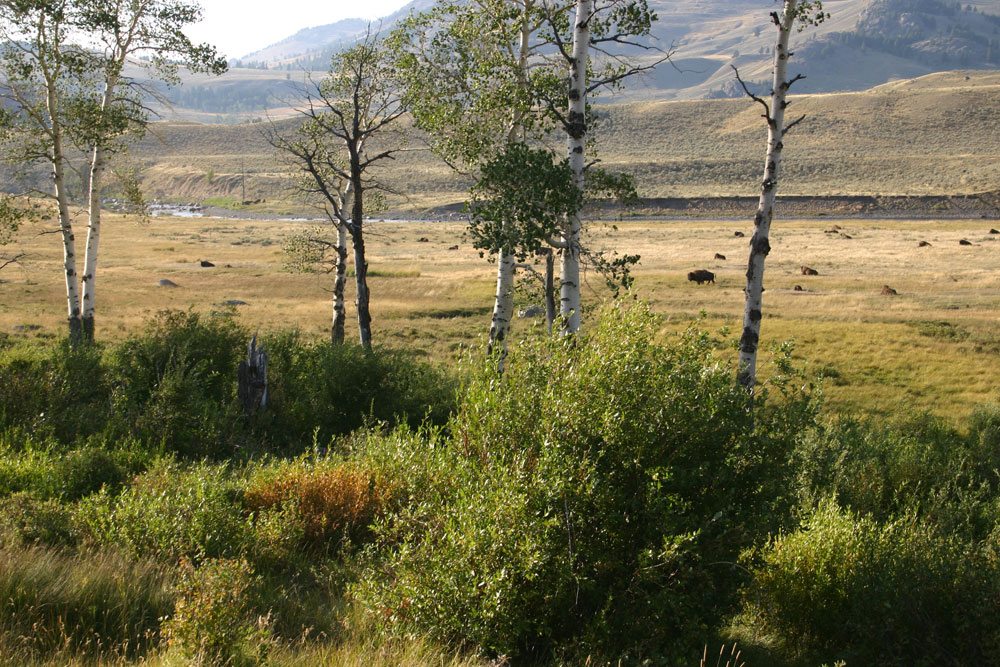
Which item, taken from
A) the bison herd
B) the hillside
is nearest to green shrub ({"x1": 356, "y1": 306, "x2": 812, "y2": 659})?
the bison herd

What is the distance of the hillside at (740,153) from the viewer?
11375 cm

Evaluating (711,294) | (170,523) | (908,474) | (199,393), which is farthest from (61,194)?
(711,294)

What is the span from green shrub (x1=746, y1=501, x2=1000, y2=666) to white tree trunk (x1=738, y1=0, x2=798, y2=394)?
15.8 ft

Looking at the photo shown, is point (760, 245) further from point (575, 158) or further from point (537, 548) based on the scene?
point (537, 548)

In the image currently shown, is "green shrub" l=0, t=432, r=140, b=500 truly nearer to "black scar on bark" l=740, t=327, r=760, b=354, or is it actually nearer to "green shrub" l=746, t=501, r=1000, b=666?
"green shrub" l=746, t=501, r=1000, b=666

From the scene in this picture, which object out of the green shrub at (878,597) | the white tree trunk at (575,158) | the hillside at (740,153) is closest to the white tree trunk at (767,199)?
the white tree trunk at (575,158)

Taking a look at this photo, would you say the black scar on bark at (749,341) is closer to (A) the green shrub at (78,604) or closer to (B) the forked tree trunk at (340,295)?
(A) the green shrub at (78,604)

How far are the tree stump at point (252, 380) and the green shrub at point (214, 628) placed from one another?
8432mm

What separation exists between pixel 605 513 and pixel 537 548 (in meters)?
0.64

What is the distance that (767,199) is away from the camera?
45.6 feet

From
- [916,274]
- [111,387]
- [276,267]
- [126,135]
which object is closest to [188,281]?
[276,267]

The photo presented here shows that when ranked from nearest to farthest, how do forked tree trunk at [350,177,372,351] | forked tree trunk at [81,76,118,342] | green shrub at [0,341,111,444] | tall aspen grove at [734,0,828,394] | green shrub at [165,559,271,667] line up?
green shrub at [165,559,271,667], green shrub at [0,341,111,444], tall aspen grove at [734,0,828,394], forked tree trunk at [350,177,372,351], forked tree trunk at [81,76,118,342]

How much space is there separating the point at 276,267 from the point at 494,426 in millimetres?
49611

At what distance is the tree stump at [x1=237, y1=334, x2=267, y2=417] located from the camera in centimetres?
1457
